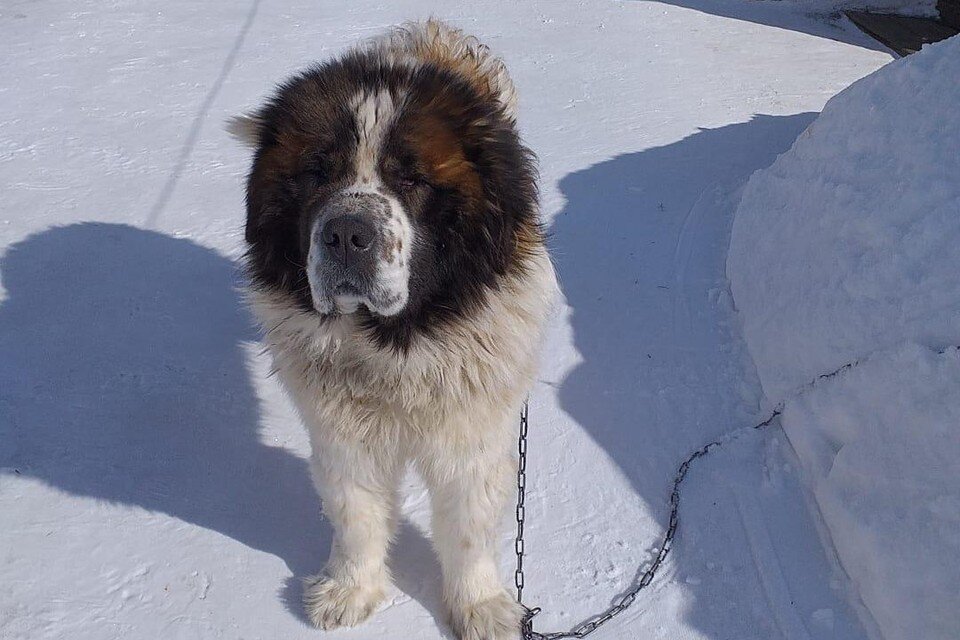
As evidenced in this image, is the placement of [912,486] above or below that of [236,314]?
above

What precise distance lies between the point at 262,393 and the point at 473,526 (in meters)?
A: 1.50

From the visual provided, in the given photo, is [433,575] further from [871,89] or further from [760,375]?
[871,89]

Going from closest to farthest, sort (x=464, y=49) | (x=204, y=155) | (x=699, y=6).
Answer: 1. (x=464, y=49)
2. (x=204, y=155)
3. (x=699, y=6)

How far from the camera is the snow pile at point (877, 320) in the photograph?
245 centimetres

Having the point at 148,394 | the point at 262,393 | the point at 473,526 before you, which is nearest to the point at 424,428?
the point at 473,526

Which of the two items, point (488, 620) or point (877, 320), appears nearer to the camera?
point (488, 620)

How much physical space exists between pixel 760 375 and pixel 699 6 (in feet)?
24.2

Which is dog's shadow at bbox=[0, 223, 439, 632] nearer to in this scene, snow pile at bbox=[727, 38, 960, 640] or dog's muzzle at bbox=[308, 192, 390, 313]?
dog's muzzle at bbox=[308, 192, 390, 313]

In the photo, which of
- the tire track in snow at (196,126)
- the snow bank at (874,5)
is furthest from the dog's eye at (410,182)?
the snow bank at (874,5)

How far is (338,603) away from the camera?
262 cm

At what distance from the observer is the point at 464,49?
3.46 m

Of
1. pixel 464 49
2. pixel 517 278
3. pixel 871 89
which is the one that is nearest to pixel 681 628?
pixel 517 278

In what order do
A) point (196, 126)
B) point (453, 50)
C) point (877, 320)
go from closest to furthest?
point (877, 320)
point (453, 50)
point (196, 126)

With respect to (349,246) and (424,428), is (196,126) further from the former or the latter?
(349,246)
